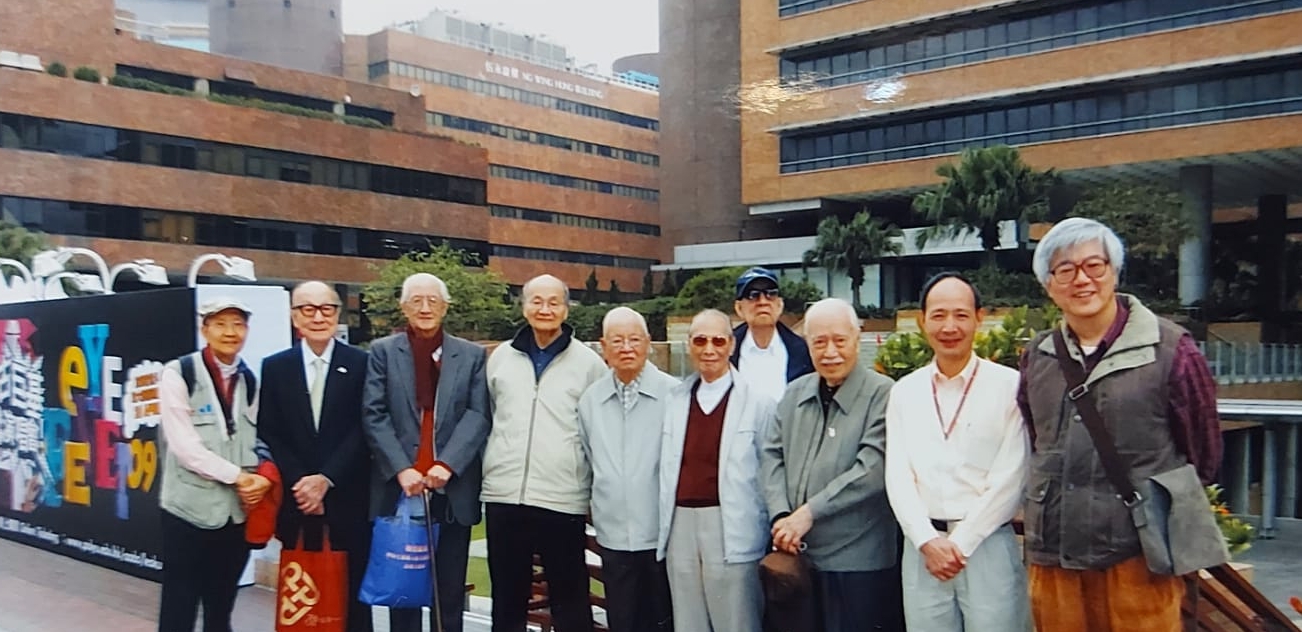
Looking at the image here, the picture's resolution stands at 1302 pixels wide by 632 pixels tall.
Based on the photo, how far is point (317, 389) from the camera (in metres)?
3.58

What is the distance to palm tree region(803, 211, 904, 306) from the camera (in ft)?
27.3

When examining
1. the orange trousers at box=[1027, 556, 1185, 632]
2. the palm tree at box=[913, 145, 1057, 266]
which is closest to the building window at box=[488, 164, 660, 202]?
the palm tree at box=[913, 145, 1057, 266]

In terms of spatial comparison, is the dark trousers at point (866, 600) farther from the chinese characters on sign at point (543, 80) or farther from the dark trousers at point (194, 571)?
the chinese characters on sign at point (543, 80)

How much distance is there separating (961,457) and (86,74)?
16584 millimetres

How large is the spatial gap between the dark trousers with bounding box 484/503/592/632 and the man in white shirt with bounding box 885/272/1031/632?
1186 millimetres

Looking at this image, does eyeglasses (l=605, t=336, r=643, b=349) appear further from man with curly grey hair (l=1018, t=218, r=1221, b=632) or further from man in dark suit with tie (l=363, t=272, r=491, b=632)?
man with curly grey hair (l=1018, t=218, r=1221, b=632)

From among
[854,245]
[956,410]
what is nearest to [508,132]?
[854,245]

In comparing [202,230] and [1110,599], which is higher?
[202,230]

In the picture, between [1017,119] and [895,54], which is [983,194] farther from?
[895,54]

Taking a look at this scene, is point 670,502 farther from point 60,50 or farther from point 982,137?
point 60,50

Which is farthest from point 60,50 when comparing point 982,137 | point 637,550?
point 637,550

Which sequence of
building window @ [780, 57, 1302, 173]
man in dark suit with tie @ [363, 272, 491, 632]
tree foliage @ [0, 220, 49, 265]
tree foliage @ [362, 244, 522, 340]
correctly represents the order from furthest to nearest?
tree foliage @ [0, 220, 49, 265]
building window @ [780, 57, 1302, 173]
tree foliage @ [362, 244, 522, 340]
man in dark suit with tie @ [363, 272, 491, 632]

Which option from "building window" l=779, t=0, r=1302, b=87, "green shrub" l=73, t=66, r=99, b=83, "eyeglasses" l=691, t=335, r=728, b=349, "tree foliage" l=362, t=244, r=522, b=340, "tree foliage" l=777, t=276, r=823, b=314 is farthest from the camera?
"green shrub" l=73, t=66, r=99, b=83

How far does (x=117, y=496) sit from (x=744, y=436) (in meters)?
4.43
